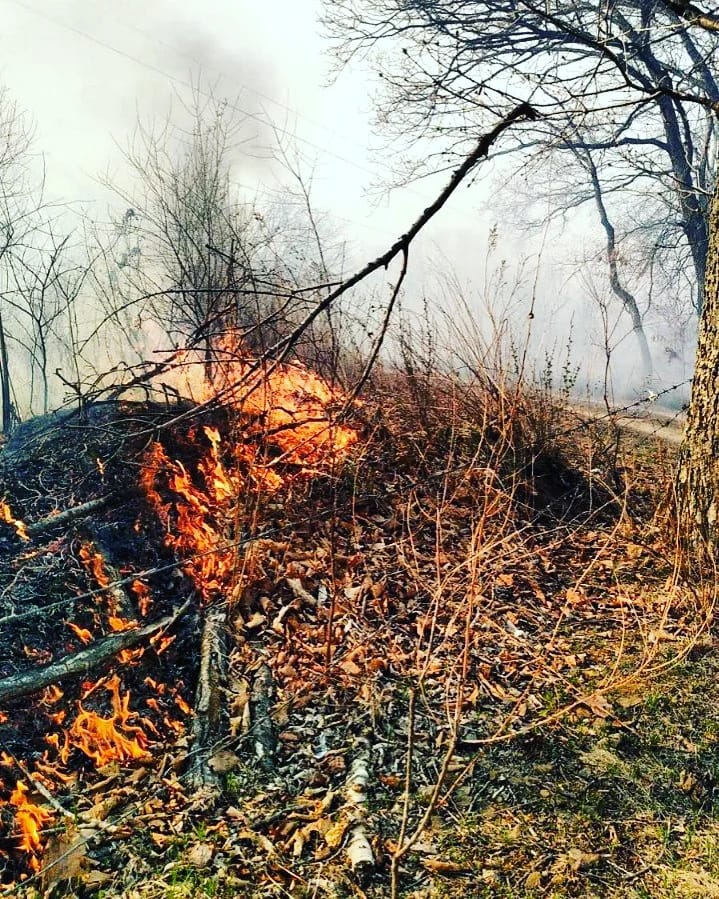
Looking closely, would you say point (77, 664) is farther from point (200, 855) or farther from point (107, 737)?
point (200, 855)

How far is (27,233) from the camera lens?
35.3 feet

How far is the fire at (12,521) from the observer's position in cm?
483

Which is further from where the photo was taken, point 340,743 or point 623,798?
point 340,743

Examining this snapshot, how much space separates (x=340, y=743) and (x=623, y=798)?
133 cm

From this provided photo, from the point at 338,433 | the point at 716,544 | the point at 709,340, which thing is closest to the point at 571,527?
the point at 716,544

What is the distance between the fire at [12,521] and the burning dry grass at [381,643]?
2.05ft

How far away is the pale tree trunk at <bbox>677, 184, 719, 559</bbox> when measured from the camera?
4.11 metres

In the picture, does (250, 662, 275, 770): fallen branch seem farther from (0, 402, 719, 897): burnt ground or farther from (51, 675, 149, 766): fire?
(51, 675, 149, 766): fire

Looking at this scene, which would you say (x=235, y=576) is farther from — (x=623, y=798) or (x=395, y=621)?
(x=623, y=798)

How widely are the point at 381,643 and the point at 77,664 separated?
69.2 inches

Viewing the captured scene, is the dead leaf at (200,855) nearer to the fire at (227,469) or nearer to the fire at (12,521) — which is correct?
the fire at (227,469)

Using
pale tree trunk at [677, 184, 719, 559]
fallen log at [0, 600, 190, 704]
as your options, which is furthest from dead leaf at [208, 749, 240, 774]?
pale tree trunk at [677, 184, 719, 559]

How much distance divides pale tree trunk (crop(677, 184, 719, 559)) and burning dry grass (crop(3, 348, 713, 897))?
340 millimetres

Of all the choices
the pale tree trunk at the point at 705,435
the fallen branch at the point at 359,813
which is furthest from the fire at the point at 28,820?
the pale tree trunk at the point at 705,435
